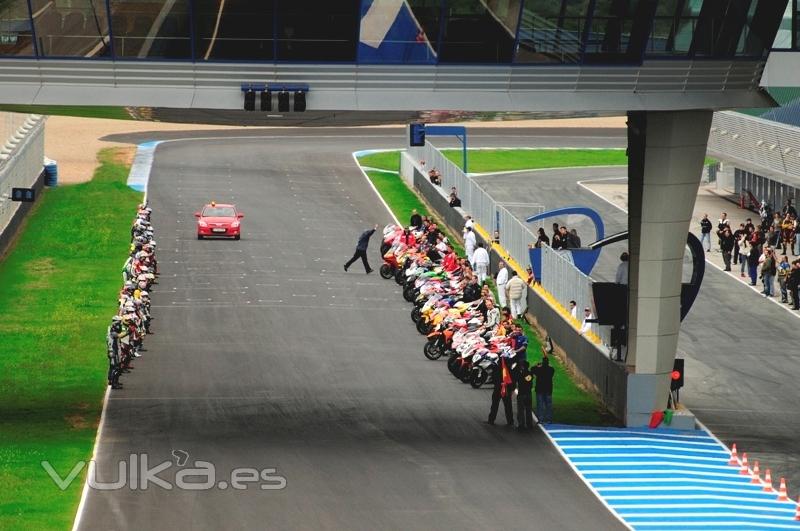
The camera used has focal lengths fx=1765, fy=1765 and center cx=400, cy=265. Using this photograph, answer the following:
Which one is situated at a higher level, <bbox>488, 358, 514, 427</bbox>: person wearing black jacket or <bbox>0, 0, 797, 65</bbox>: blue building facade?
<bbox>0, 0, 797, 65</bbox>: blue building facade

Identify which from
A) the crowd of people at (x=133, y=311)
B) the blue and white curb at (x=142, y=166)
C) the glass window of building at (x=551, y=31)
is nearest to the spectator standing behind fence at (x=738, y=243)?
the crowd of people at (x=133, y=311)

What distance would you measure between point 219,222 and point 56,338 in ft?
54.0

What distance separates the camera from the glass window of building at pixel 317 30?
110 feet

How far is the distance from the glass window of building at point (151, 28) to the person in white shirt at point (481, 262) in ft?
62.8

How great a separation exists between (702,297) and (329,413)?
62.0ft

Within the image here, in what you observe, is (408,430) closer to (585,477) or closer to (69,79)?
(585,477)

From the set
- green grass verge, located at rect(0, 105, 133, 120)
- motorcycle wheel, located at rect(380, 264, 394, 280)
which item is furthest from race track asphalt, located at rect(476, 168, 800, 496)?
green grass verge, located at rect(0, 105, 133, 120)

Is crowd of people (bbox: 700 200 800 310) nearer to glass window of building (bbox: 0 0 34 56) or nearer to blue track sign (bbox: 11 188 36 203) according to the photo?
blue track sign (bbox: 11 188 36 203)

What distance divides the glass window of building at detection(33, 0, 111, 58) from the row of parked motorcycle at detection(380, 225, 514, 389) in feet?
34.3

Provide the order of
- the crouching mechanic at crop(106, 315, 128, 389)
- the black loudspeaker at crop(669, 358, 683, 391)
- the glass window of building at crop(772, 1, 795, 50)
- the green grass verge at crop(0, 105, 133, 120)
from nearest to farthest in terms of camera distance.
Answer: the green grass verge at crop(0, 105, 133, 120), the glass window of building at crop(772, 1, 795, 50), the black loudspeaker at crop(669, 358, 683, 391), the crouching mechanic at crop(106, 315, 128, 389)

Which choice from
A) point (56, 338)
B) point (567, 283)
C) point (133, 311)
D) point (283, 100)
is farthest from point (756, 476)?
point (56, 338)

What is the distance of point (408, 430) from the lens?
35.6 meters

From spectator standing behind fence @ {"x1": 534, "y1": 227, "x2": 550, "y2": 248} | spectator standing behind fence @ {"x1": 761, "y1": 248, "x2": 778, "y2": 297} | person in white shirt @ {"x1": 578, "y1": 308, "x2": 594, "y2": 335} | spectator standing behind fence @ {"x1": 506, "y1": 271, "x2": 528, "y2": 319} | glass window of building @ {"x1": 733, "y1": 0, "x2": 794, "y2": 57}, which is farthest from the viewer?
spectator standing behind fence @ {"x1": 761, "y1": 248, "x2": 778, "y2": 297}

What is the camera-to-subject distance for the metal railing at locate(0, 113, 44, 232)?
5981 centimetres
